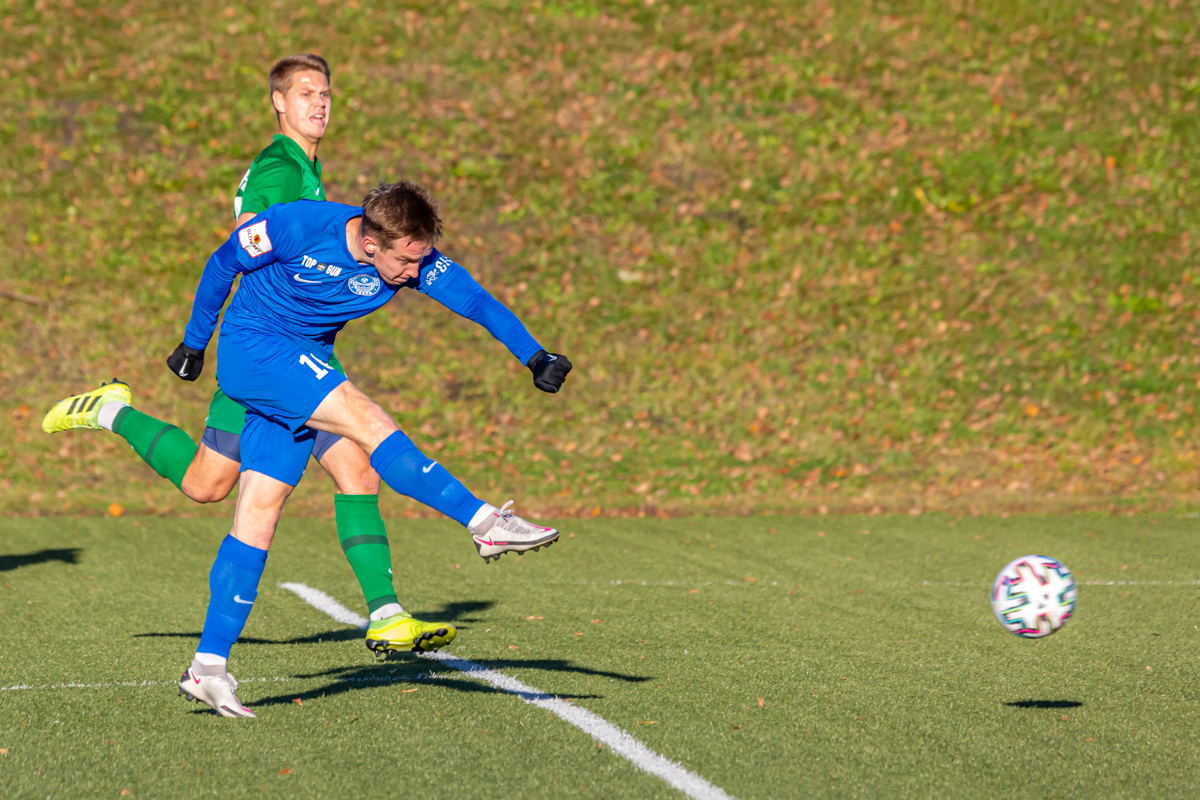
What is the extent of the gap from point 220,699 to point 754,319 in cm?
913

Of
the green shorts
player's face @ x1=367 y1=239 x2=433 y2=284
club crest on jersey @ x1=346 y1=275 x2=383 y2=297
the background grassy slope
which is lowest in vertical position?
the green shorts

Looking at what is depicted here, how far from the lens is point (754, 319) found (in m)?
12.8

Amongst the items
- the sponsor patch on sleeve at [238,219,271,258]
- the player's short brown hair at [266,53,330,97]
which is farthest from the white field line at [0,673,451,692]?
the player's short brown hair at [266,53,330,97]

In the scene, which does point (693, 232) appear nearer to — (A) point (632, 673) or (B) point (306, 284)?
(A) point (632, 673)

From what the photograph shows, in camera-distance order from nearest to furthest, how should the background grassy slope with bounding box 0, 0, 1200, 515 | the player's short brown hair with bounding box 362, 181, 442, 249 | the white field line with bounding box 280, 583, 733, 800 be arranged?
the white field line with bounding box 280, 583, 733, 800 < the player's short brown hair with bounding box 362, 181, 442, 249 < the background grassy slope with bounding box 0, 0, 1200, 515

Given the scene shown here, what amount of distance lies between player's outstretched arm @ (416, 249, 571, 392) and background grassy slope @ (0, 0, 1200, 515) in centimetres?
603

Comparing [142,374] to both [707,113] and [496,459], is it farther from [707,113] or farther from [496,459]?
[707,113]

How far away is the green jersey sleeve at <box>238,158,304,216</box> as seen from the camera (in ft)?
16.8

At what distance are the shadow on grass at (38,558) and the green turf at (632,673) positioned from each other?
0.15 feet


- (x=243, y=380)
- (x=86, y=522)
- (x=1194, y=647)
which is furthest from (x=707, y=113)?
(x=243, y=380)

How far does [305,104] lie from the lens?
559 centimetres

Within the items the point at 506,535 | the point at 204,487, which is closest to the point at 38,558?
the point at 204,487

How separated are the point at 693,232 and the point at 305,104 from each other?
27.7ft

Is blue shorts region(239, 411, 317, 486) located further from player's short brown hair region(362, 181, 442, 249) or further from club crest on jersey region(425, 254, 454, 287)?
player's short brown hair region(362, 181, 442, 249)
